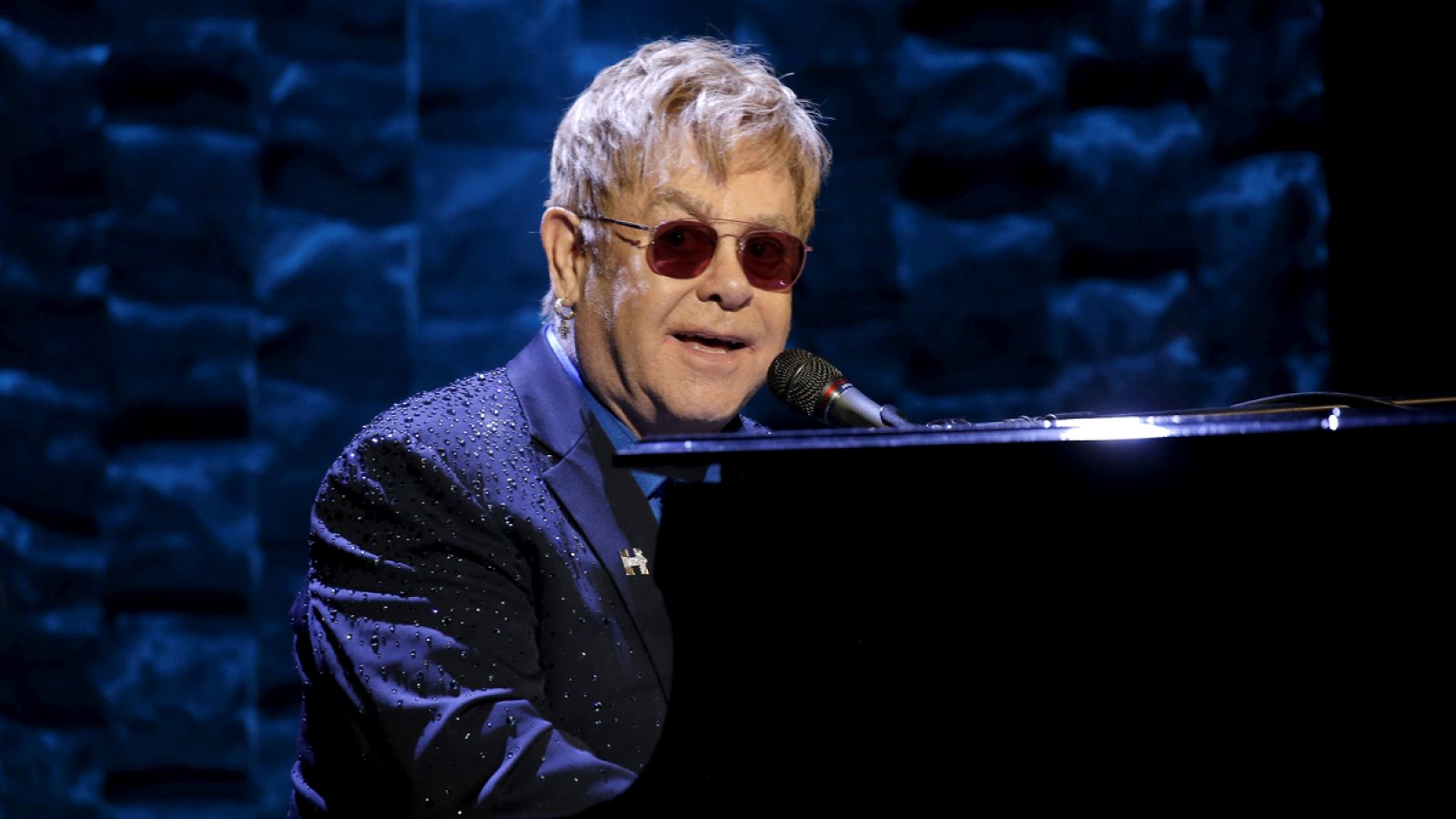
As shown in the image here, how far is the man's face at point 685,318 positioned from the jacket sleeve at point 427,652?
23cm

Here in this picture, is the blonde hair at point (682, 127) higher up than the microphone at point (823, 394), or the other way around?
the blonde hair at point (682, 127)

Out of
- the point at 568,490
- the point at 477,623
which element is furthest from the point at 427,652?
the point at 568,490

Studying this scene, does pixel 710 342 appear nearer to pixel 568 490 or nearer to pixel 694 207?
pixel 694 207

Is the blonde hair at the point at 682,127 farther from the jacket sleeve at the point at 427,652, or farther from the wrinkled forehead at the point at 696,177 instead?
the jacket sleeve at the point at 427,652

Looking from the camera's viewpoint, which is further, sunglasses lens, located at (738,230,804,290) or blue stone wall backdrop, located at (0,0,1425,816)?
blue stone wall backdrop, located at (0,0,1425,816)

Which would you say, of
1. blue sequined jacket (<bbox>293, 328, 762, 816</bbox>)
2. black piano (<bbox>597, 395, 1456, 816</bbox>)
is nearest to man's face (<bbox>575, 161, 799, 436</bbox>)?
blue sequined jacket (<bbox>293, 328, 762, 816</bbox>)

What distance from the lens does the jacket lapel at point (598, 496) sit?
138cm

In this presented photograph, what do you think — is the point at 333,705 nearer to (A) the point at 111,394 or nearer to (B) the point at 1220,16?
(A) the point at 111,394

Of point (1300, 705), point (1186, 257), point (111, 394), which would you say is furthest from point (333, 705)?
point (1186, 257)

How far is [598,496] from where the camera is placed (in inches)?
56.6

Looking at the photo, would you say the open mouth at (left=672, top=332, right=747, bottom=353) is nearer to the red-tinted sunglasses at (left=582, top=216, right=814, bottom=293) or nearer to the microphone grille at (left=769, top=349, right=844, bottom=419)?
the red-tinted sunglasses at (left=582, top=216, right=814, bottom=293)

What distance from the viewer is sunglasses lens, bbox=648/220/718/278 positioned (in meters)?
1.53

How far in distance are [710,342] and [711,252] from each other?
0.13m

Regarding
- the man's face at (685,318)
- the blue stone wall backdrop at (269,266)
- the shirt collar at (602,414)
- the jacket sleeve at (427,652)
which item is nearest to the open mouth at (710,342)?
the man's face at (685,318)
